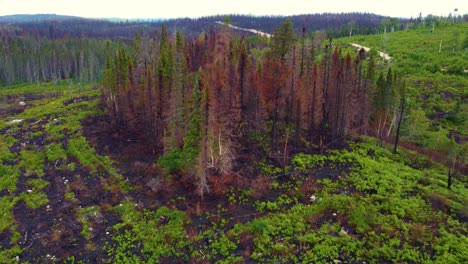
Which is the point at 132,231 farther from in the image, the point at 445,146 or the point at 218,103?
the point at 445,146

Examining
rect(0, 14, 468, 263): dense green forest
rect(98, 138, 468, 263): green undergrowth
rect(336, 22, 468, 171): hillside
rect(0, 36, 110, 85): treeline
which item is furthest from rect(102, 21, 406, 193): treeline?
rect(0, 36, 110, 85): treeline

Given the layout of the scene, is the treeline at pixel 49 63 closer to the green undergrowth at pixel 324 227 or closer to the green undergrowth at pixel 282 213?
the green undergrowth at pixel 282 213

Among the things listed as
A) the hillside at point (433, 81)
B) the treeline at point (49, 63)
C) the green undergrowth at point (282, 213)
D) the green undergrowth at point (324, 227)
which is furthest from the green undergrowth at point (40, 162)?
the treeline at point (49, 63)

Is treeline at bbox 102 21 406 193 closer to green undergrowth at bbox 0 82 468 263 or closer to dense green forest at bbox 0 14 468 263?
dense green forest at bbox 0 14 468 263

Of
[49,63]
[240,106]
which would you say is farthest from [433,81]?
[49,63]

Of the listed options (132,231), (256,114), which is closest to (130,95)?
(256,114)

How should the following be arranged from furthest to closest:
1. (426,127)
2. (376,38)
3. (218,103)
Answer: (376,38) < (426,127) < (218,103)

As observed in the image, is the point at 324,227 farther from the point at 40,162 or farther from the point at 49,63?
the point at 49,63
